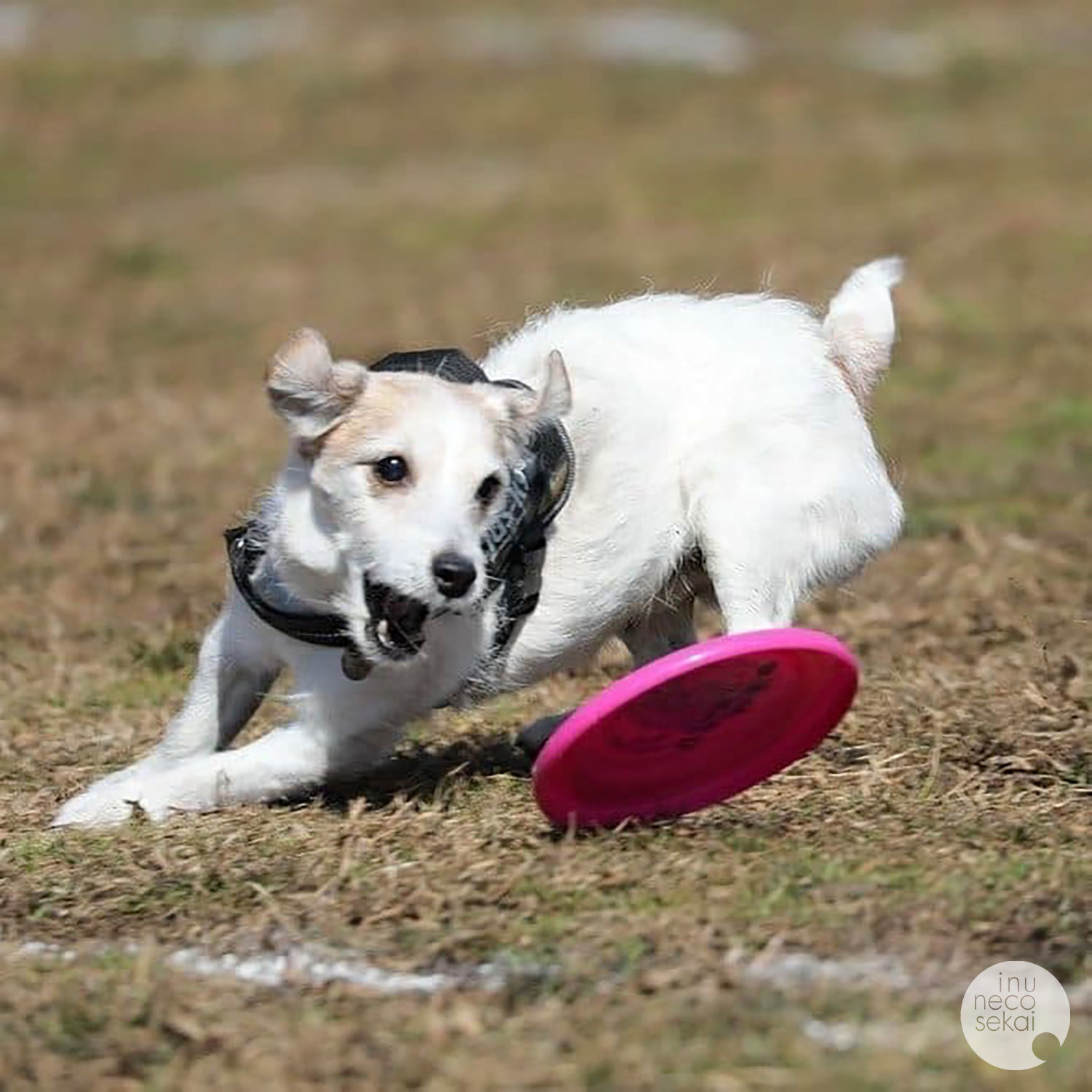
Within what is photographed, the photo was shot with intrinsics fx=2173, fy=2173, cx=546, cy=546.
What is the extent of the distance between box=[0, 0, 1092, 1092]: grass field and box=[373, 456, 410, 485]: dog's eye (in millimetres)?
868

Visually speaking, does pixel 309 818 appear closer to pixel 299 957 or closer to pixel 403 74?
pixel 299 957

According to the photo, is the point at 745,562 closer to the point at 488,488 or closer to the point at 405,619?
the point at 488,488

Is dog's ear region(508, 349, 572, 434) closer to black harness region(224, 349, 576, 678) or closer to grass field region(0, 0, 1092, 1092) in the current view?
black harness region(224, 349, 576, 678)

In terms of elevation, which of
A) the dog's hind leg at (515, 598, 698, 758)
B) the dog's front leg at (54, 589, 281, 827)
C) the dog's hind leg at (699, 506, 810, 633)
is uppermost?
the dog's hind leg at (699, 506, 810, 633)

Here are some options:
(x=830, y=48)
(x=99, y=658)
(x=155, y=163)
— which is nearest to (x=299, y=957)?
(x=99, y=658)

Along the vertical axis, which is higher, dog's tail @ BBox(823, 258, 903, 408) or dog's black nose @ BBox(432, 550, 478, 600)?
dog's tail @ BBox(823, 258, 903, 408)

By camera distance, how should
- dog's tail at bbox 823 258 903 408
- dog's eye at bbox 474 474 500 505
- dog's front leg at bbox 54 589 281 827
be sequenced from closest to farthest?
dog's eye at bbox 474 474 500 505 → dog's front leg at bbox 54 589 281 827 → dog's tail at bbox 823 258 903 408

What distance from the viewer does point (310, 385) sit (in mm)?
5023

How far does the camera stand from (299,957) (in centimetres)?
438

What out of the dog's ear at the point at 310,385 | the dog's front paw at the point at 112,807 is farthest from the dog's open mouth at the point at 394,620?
the dog's front paw at the point at 112,807

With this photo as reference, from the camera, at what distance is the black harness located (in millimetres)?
5234

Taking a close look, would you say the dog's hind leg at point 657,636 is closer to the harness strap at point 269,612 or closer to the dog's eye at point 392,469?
the harness strap at point 269,612

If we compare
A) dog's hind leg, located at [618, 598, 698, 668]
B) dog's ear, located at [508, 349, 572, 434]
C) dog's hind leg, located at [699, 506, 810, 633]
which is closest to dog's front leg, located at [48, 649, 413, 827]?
dog's ear, located at [508, 349, 572, 434]

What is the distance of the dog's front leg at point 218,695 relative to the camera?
5543 millimetres
